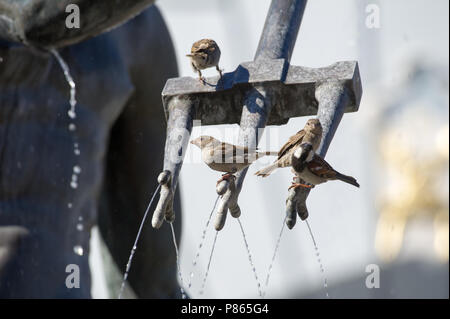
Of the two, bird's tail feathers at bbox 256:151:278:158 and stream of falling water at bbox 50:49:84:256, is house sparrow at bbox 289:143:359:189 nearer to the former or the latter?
bird's tail feathers at bbox 256:151:278:158

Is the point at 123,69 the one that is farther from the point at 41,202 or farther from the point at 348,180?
the point at 348,180

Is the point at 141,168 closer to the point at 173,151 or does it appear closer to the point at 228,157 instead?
the point at 173,151

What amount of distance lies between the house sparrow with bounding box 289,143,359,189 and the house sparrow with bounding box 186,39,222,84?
479mm

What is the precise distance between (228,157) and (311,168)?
0.25m

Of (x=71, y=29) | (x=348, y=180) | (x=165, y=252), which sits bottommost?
(x=165, y=252)

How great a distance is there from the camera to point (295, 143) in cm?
262

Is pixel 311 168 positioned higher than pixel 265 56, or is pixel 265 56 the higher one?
pixel 265 56

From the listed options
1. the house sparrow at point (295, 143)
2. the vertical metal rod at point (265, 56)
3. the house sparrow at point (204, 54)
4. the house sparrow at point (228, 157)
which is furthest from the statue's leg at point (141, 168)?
the house sparrow at point (295, 143)

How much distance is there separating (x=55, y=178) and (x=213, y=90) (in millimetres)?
1457

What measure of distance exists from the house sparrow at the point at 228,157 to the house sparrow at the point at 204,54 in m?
0.25

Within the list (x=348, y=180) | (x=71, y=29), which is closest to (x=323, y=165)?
(x=348, y=180)

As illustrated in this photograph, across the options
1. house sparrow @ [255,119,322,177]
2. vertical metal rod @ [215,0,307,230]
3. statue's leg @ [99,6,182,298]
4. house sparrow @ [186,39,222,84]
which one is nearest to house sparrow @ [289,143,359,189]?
house sparrow @ [255,119,322,177]

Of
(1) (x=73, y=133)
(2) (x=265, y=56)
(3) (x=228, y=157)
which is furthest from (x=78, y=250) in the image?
(3) (x=228, y=157)

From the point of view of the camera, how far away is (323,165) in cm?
256
